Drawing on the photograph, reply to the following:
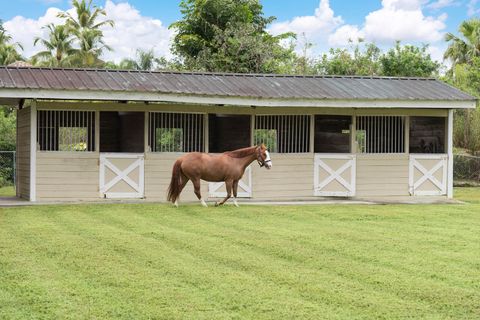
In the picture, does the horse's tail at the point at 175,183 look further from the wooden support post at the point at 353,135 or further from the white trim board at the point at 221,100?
the wooden support post at the point at 353,135

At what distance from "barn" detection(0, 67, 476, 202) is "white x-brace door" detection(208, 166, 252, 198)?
0.03 metres

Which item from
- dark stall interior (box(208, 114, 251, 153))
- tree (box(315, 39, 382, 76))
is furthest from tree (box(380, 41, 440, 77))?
dark stall interior (box(208, 114, 251, 153))

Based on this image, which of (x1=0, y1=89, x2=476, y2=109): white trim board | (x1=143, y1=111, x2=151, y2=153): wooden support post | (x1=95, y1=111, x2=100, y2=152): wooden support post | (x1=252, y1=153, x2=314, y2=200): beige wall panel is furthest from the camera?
(x1=252, y1=153, x2=314, y2=200): beige wall panel

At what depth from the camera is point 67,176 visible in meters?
16.6

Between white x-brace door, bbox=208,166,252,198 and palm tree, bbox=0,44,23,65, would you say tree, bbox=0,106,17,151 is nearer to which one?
white x-brace door, bbox=208,166,252,198

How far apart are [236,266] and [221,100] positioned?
9013 mm

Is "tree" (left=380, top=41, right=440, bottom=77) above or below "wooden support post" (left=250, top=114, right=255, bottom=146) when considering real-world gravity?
above

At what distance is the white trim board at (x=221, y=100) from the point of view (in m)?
15.6

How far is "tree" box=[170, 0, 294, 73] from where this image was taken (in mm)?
33281

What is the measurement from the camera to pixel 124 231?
1127 centimetres

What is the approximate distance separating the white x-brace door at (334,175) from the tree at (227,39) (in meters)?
15.4

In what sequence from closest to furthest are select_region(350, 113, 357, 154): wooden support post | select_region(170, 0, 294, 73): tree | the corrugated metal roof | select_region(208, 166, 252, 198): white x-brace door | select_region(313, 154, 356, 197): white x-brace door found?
the corrugated metal roof
select_region(208, 166, 252, 198): white x-brace door
select_region(313, 154, 356, 197): white x-brace door
select_region(350, 113, 357, 154): wooden support post
select_region(170, 0, 294, 73): tree

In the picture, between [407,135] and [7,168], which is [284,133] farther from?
[7,168]

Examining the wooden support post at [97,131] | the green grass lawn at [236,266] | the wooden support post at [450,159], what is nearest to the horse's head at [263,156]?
the green grass lawn at [236,266]
